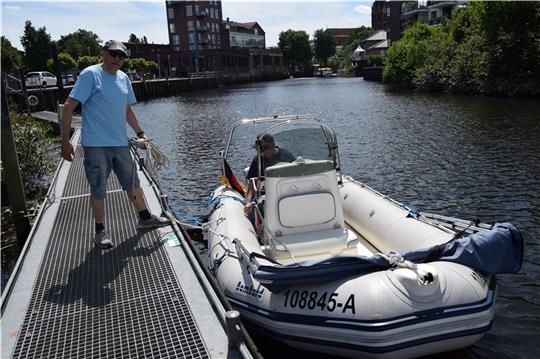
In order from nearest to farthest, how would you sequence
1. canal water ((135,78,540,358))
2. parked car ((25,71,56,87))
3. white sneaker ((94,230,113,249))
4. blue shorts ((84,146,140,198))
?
blue shorts ((84,146,140,198))
white sneaker ((94,230,113,249))
canal water ((135,78,540,358))
parked car ((25,71,56,87))

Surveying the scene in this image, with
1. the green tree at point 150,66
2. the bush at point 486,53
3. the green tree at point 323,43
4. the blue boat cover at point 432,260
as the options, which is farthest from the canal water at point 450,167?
the green tree at point 323,43

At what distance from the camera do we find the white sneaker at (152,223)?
6141 mm

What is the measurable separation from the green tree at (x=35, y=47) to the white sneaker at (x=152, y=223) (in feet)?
248

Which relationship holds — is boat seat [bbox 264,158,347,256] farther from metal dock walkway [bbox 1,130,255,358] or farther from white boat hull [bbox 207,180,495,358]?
metal dock walkway [bbox 1,130,255,358]

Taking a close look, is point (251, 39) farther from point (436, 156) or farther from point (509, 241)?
Result: point (509, 241)

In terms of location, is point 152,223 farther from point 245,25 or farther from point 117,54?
point 245,25

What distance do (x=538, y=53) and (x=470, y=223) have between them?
104 ft

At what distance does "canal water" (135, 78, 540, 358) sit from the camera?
5.81 metres

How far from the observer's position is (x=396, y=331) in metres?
3.91

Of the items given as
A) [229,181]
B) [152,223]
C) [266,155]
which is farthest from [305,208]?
[229,181]

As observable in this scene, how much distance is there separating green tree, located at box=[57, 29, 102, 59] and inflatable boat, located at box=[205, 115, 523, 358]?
92.3 meters

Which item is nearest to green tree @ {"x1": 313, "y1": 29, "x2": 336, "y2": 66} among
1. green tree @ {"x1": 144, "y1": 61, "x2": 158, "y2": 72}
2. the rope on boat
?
green tree @ {"x1": 144, "y1": 61, "x2": 158, "y2": 72}

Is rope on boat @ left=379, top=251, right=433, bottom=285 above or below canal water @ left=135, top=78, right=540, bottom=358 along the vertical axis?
above

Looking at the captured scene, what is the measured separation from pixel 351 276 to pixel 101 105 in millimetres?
3310
